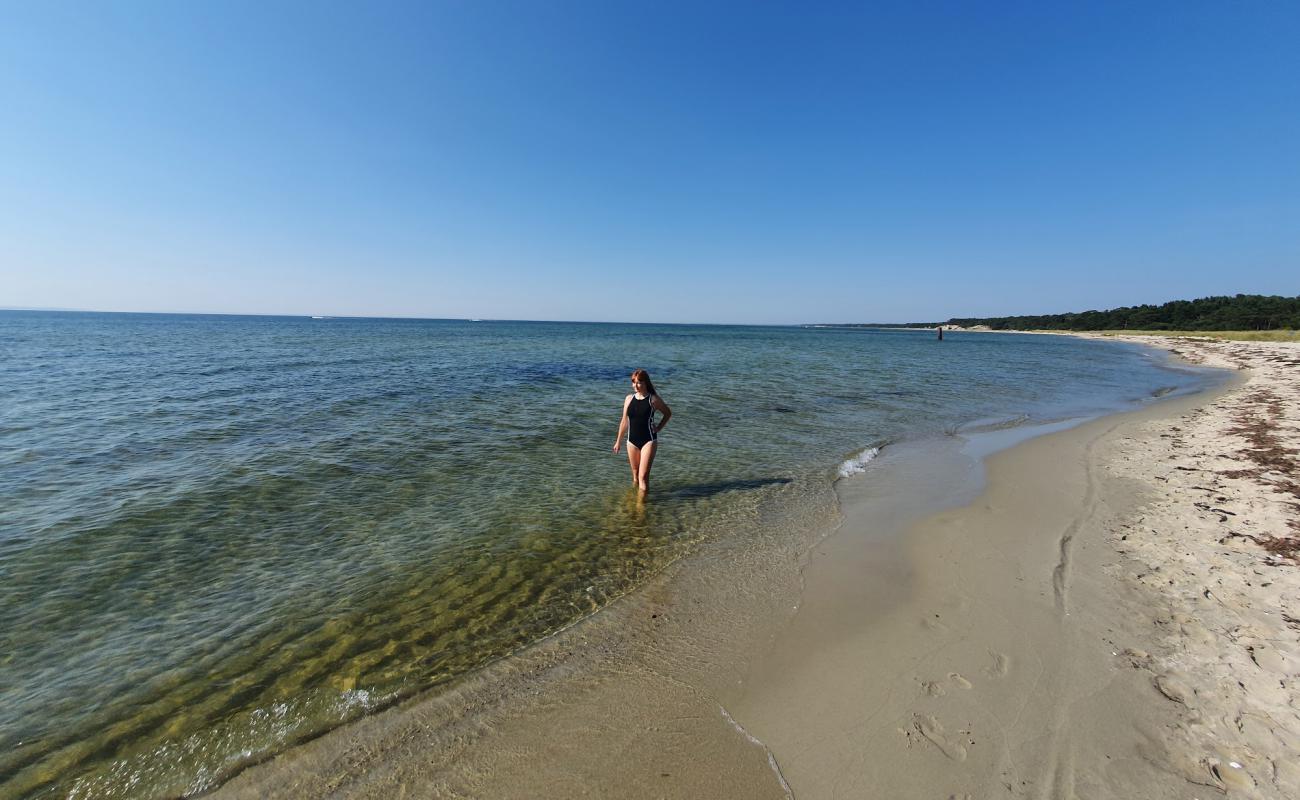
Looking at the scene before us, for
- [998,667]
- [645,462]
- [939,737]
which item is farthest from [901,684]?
[645,462]

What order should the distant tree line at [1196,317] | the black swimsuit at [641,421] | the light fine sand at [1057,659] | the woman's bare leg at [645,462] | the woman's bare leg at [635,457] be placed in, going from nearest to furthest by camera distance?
the light fine sand at [1057,659] < the woman's bare leg at [645,462] < the black swimsuit at [641,421] < the woman's bare leg at [635,457] < the distant tree line at [1196,317]

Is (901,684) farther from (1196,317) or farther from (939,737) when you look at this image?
(1196,317)

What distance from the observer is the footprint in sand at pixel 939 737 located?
3.61 metres

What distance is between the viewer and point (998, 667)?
15.0 feet

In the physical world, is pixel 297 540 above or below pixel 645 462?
below

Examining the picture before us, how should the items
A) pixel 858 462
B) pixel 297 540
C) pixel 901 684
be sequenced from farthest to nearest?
pixel 858 462 → pixel 297 540 → pixel 901 684

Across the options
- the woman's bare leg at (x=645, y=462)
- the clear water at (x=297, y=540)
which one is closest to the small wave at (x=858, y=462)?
the clear water at (x=297, y=540)

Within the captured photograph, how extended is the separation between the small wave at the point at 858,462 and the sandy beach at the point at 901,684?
11.3 ft

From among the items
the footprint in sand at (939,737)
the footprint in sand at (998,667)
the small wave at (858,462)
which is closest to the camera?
the footprint in sand at (939,737)

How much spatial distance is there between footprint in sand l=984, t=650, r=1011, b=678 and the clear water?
3866 millimetres

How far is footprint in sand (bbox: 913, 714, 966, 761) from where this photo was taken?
11.8ft

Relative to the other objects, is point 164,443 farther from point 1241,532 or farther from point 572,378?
point 1241,532

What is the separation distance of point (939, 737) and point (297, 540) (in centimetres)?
846

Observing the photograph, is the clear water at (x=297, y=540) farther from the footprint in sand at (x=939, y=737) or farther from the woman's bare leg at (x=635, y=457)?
the footprint in sand at (x=939, y=737)
